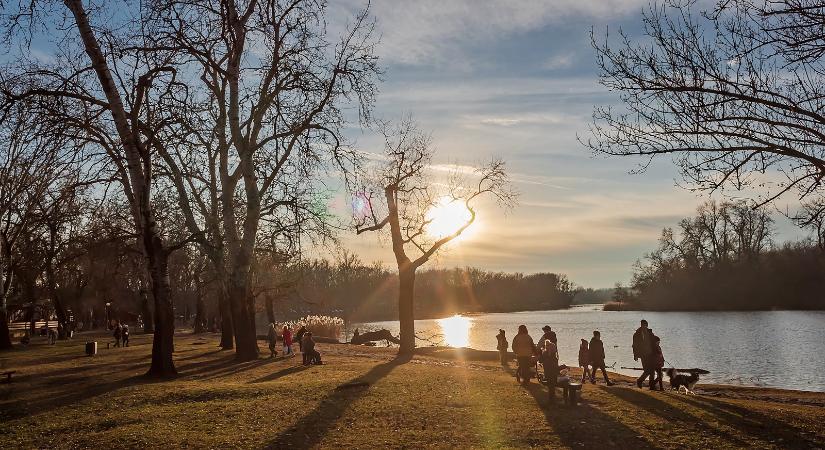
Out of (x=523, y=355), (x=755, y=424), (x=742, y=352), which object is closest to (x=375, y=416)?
(x=523, y=355)

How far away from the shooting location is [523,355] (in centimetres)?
1800

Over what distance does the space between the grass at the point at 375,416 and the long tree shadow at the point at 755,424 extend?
24mm

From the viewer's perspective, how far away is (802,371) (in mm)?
28812

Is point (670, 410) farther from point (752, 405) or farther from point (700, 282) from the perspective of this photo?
point (700, 282)

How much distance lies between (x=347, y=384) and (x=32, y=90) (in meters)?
10.9

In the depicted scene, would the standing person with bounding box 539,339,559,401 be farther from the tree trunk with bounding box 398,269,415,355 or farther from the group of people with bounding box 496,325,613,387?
the tree trunk with bounding box 398,269,415,355

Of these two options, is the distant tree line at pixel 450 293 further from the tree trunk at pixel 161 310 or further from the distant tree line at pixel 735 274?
the tree trunk at pixel 161 310

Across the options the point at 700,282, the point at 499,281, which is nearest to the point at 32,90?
the point at 700,282

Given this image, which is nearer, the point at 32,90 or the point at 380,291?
the point at 32,90

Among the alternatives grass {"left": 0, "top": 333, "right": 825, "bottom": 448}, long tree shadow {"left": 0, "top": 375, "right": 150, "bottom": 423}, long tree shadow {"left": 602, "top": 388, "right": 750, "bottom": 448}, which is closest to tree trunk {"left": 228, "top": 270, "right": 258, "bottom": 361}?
grass {"left": 0, "top": 333, "right": 825, "bottom": 448}

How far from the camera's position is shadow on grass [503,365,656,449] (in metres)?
10.8

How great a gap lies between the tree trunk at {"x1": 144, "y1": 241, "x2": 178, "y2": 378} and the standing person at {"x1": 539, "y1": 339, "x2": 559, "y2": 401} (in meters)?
10.3

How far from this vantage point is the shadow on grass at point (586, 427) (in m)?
10.8

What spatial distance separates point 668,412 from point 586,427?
2492 millimetres
